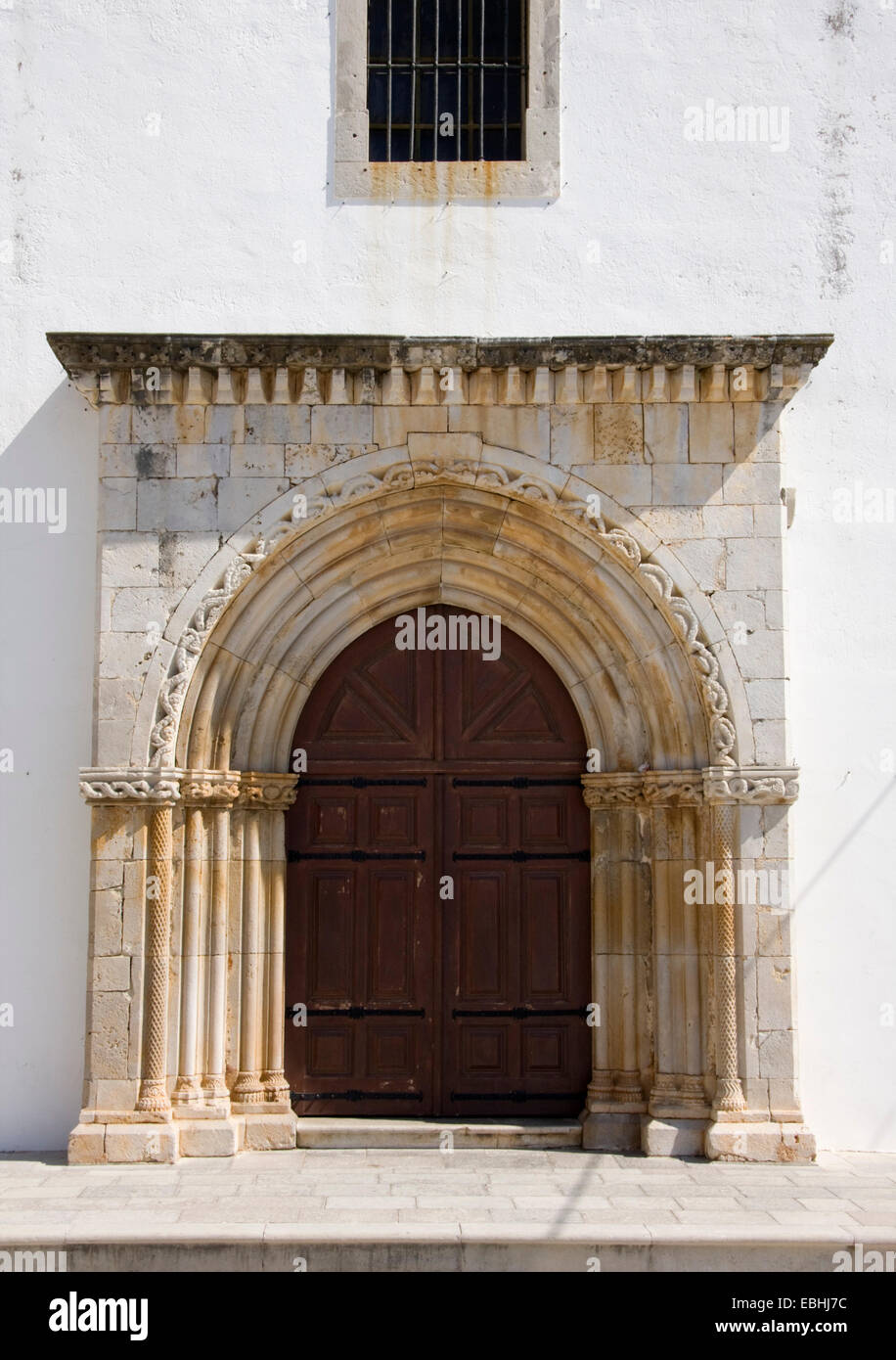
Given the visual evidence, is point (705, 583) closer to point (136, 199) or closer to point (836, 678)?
point (836, 678)

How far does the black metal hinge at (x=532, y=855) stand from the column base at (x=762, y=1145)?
1.68 metres

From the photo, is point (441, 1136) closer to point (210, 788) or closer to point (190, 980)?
point (190, 980)

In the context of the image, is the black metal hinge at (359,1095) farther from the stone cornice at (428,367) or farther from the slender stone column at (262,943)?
the stone cornice at (428,367)

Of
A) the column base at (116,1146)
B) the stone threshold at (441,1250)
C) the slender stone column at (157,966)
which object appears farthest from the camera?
the slender stone column at (157,966)

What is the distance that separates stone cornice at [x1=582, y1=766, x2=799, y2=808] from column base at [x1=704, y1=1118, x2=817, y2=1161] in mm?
1692

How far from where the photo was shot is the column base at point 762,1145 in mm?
7285

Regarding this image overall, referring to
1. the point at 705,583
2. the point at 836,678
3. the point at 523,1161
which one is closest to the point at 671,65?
the point at 705,583

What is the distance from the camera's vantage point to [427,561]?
8.17 meters

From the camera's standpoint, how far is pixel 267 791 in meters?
7.93

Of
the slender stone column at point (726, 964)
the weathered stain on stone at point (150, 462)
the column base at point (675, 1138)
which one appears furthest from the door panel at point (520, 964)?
the weathered stain on stone at point (150, 462)

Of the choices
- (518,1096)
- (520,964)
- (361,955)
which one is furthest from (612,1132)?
(361,955)

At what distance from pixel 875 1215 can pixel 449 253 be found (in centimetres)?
547

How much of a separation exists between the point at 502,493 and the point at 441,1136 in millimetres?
3518
